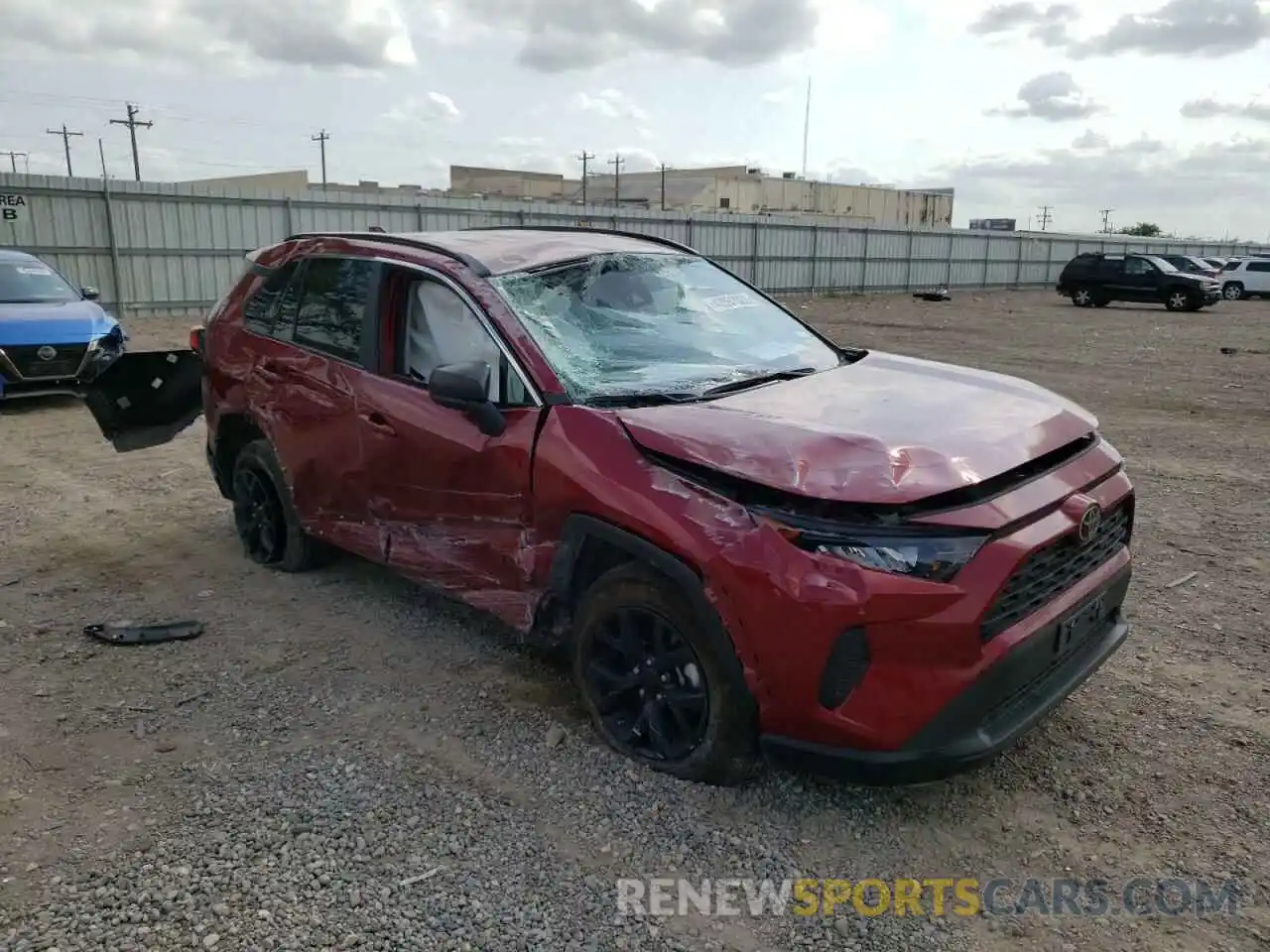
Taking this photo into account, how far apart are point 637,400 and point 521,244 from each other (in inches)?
49.1

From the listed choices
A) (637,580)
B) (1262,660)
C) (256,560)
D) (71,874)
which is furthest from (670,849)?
(256,560)

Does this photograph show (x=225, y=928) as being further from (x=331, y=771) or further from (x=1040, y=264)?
(x=1040, y=264)

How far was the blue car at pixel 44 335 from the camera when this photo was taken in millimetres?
9305

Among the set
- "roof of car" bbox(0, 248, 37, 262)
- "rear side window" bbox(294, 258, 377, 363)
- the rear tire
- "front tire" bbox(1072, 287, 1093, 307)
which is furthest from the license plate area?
"front tire" bbox(1072, 287, 1093, 307)

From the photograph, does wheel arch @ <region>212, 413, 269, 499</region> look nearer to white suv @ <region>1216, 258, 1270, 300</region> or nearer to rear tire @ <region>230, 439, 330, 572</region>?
rear tire @ <region>230, 439, 330, 572</region>

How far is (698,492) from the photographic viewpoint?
2920 millimetres

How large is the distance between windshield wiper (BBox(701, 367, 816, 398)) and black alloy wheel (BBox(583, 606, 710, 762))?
0.88 metres

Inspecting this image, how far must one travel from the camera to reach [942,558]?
2666 mm

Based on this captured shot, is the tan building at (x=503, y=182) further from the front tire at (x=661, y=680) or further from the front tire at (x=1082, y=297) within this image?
the front tire at (x=661, y=680)

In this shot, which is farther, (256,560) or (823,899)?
(256,560)

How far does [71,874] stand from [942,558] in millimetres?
2621

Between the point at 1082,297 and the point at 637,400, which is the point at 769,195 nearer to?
the point at 1082,297

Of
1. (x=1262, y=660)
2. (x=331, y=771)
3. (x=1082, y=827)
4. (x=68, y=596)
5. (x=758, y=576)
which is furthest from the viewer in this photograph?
(x=68, y=596)

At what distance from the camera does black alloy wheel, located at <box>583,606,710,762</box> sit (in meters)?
3.09
